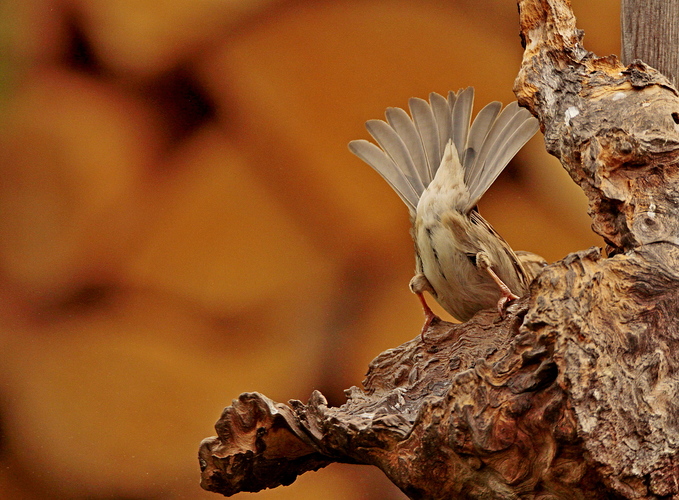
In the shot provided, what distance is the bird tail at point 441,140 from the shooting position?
59.2 inches

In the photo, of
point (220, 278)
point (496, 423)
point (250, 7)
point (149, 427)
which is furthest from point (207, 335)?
point (496, 423)

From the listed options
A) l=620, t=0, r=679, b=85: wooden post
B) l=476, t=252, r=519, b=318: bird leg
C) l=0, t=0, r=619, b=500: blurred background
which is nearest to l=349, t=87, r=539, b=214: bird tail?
l=476, t=252, r=519, b=318: bird leg

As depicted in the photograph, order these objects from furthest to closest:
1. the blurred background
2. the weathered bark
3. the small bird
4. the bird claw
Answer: the blurred background < the small bird < the bird claw < the weathered bark

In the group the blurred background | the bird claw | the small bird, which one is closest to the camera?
the bird claw

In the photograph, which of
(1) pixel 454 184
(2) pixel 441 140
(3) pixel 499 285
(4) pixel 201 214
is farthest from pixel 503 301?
Result: (4) pixel 201 214

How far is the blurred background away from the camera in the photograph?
6.27ft

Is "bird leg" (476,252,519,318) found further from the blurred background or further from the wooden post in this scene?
the blurred background

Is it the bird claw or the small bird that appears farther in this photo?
the small bird

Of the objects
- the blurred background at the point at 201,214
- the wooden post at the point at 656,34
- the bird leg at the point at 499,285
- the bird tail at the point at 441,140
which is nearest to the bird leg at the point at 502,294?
the bird leg at the point at 499,285

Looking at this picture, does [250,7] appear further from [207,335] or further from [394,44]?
[207,335]

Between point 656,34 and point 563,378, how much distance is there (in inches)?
34.1

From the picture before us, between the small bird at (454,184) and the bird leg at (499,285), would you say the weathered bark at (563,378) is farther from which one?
the small bird at (454,184)

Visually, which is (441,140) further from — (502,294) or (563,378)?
(563,378)

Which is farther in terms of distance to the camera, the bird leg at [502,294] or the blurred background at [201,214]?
the blurred background at [201,214]
